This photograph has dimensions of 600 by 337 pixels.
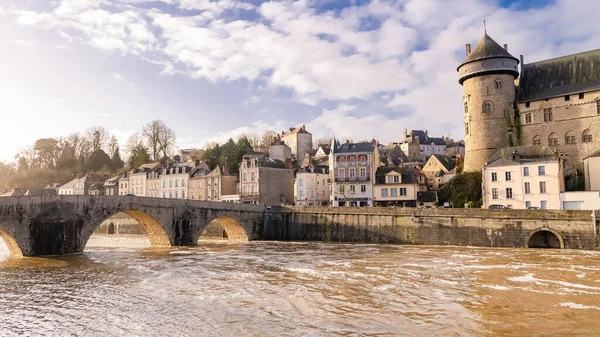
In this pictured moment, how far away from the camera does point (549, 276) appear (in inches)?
613

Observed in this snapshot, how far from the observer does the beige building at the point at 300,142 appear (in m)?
68.4

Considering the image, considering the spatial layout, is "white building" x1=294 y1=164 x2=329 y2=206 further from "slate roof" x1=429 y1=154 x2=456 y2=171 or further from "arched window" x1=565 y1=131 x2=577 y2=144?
"arched window" x1=565 y1=131 x2=577 y2=144

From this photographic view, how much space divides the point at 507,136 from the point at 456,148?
3665 centimetres

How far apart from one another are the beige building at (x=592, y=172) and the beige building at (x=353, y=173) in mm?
15758

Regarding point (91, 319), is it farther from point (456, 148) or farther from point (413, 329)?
point (456, 148)

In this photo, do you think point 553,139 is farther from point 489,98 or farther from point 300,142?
point 300,142

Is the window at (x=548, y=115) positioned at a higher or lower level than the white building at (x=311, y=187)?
higher

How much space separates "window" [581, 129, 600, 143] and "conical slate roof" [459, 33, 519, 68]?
812cm

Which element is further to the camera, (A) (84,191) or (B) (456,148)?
(B) (456,148)

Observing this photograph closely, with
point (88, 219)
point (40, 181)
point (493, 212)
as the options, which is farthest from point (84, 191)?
point (493, 212)

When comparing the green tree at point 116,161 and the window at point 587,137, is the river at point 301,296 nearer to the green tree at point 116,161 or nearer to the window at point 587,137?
the window at point 587,137

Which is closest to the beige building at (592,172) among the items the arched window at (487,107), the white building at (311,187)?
the arched window at (487,107)

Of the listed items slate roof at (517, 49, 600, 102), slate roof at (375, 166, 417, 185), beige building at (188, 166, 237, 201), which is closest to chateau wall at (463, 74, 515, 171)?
slate roof at (517, 49, 600, 102)

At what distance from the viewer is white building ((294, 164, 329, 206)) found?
43.2 m
